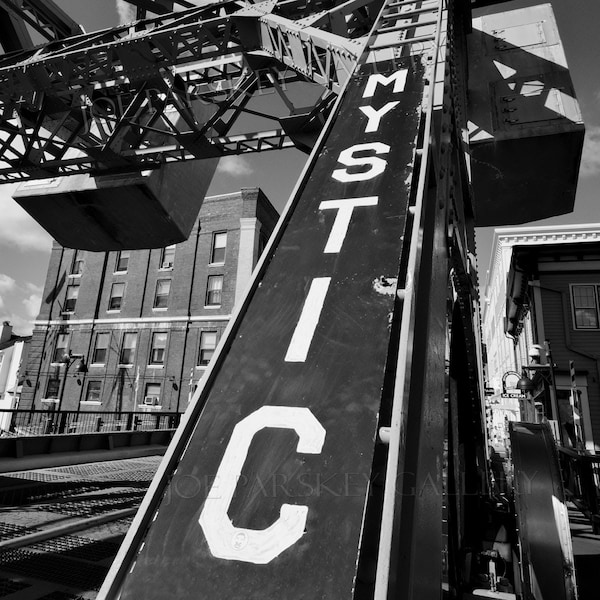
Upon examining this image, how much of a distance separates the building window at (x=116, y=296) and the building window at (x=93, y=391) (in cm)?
580

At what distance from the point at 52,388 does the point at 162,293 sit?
10.6 metres

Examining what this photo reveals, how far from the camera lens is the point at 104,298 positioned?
112 feet

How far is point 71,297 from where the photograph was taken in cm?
3512

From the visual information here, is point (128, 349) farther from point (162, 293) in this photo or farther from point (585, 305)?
point (585, 305)

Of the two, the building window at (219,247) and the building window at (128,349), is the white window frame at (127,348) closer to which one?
the building window at (128,349)

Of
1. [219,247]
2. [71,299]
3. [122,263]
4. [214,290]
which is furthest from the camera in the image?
[71,299]

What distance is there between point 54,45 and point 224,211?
85.4 feet

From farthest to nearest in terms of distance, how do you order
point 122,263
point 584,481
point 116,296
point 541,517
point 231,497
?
point 122,263 → point 116,296 → point 584,481 → point 541,517 → point 231,497

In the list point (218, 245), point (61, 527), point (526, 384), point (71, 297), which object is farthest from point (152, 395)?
point (61, 527)

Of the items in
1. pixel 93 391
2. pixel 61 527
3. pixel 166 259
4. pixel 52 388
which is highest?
pixel 166 259

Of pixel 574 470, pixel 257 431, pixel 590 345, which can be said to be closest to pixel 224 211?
pixel 590 345

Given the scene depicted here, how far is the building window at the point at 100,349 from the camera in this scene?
32606mm

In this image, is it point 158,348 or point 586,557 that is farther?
point 158,348

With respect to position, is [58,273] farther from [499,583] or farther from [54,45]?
[499,583]
